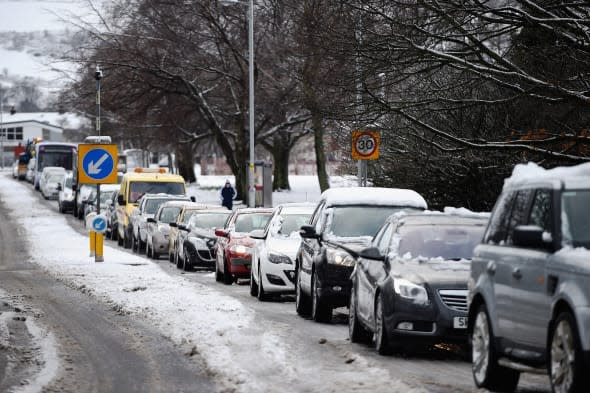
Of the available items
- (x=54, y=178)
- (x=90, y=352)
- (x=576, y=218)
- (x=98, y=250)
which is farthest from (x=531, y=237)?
(x=54, y=178)

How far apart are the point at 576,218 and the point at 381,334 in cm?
413

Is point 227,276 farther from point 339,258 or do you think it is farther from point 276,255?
point 339,258

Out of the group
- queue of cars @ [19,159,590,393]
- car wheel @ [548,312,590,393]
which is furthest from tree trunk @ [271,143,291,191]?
car wheel @ [548,312,590,393]

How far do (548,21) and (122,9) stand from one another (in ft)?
109

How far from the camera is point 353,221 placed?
17.8 meters

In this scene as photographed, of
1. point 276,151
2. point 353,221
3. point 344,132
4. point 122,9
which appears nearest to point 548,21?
point 353,221

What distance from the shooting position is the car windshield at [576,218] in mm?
9078

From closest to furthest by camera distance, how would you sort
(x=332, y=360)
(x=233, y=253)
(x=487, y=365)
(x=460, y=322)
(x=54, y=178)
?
1. (x=487, y=365)
2. (x=332, y=360)
3. (x=460, y=322)
4. (x=233, y=253)
5. (x=54, y=178)

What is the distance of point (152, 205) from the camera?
3894 cm

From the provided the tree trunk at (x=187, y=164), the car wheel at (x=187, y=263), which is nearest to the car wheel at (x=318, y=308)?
the car wheel at (x=187, y=263)

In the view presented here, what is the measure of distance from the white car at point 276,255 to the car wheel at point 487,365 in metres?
9.96

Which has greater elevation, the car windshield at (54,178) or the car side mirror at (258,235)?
the car side mirror at (258,235)

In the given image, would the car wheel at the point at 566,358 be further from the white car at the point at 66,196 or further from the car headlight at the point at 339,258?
the white car at the point at 66,196

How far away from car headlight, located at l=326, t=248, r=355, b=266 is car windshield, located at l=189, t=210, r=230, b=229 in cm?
1371
